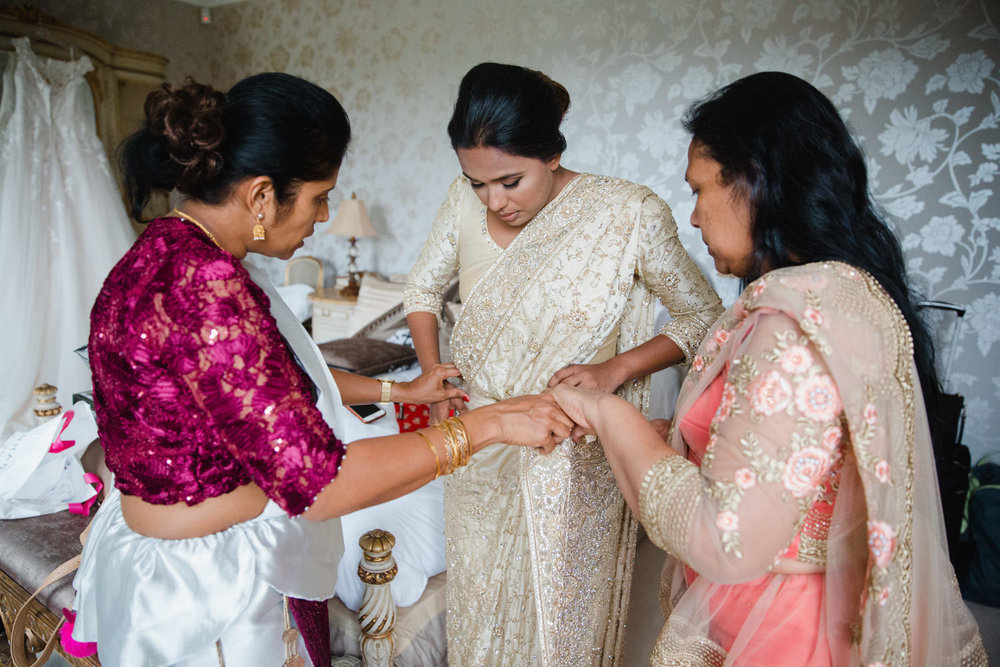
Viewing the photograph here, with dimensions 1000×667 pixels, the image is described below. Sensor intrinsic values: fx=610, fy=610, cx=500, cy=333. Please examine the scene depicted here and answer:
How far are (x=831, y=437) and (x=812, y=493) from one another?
0.08 metres

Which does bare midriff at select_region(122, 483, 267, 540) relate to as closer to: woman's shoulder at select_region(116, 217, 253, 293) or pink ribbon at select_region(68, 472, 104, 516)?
woman's shoulder at select_region(116, 217, 253, 293)

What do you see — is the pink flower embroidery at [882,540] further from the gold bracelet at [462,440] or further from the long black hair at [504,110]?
the long black hair at [504,110]

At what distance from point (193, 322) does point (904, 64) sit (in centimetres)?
310

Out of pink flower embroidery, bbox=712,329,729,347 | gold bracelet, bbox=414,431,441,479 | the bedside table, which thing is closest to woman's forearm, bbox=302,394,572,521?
gold bracelet, bbox=414,431,441,479

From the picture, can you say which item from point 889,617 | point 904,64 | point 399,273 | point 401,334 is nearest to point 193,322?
point 889,617

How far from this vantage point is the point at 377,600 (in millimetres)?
1575

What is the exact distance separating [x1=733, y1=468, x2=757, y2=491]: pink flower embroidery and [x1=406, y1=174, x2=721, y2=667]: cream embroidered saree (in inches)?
28.5

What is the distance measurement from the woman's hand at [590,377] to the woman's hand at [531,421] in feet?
0.46

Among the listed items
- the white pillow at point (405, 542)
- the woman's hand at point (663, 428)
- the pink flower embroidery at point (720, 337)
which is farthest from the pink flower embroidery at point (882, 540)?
the white pillow at point (405, 542)

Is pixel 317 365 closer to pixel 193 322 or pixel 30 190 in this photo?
pixel 193 322

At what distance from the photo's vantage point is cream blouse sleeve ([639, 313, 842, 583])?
30.2 inches

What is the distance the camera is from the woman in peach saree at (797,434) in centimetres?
78

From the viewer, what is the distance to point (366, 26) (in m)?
4.47

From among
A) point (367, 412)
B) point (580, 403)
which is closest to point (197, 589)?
point (580, 403)
